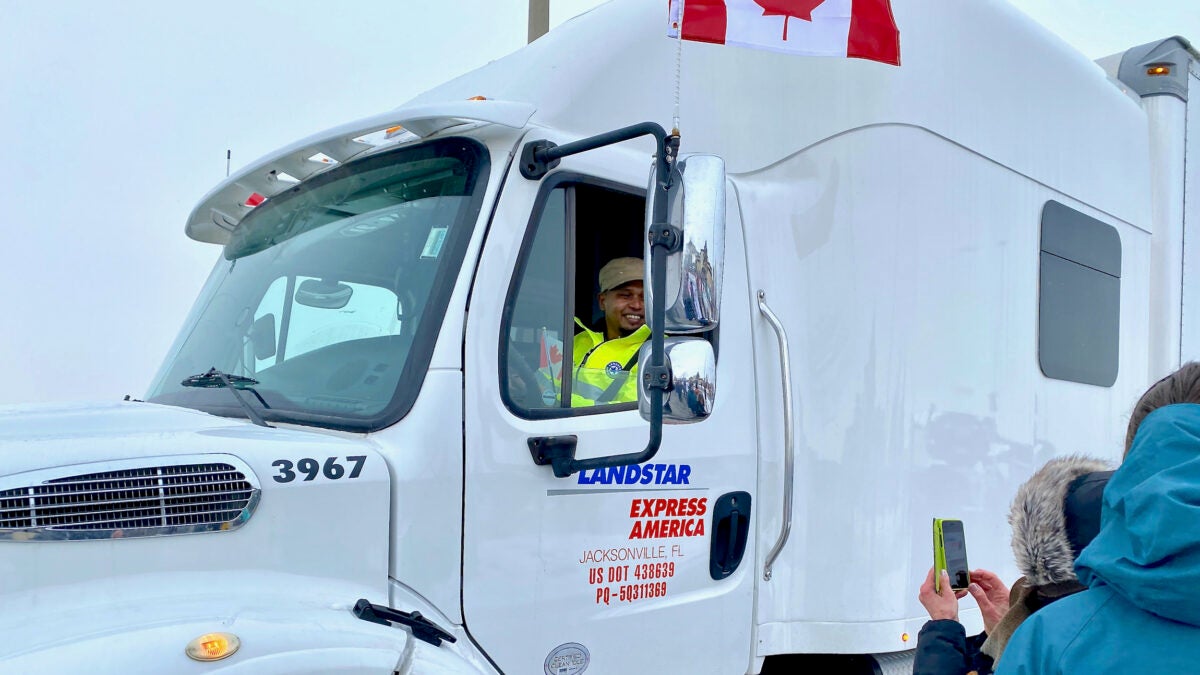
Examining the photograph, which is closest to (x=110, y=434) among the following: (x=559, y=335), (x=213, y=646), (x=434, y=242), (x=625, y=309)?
(x=213, y=646)

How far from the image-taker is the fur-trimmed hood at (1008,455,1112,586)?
1936 mm

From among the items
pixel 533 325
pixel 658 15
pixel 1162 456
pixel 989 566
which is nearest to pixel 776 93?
pixel 658 15

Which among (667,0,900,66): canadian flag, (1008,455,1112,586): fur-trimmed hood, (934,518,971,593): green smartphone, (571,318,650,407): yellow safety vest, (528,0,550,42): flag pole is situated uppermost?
(528,0,550,42): flag pole

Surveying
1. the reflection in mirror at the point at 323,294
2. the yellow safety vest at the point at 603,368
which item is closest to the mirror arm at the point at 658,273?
the yellow safety vest at the point at 603,368

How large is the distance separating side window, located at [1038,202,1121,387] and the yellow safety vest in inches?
69.4

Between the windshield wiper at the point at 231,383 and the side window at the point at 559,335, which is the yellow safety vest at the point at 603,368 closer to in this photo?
the side window at the point at 559,335

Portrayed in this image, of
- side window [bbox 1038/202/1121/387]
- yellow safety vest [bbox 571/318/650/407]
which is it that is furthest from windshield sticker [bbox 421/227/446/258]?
side window [bbox 1038/202/1121/387]

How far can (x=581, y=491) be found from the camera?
101 inches

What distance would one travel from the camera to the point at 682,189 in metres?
2.29

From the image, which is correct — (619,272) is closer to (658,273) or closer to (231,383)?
(658,273)

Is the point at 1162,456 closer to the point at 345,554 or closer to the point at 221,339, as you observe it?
the point at 345,554

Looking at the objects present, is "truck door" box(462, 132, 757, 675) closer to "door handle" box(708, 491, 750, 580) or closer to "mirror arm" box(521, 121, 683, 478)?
"door handle" box(708, 491, 750, 580)

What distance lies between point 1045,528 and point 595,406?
1.14 m

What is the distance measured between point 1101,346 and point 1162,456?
2.94m
